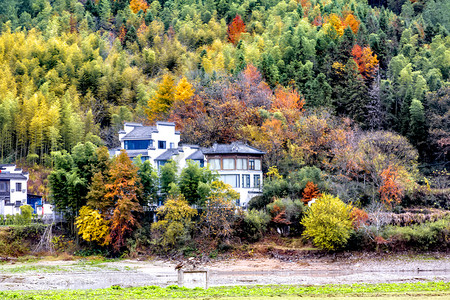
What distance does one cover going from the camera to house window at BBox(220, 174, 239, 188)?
57688mm

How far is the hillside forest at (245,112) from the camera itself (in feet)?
177

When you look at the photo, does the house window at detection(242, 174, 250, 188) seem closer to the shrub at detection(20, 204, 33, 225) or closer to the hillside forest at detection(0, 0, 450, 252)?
the hillside forest at detection(0, 0, 450, 252)

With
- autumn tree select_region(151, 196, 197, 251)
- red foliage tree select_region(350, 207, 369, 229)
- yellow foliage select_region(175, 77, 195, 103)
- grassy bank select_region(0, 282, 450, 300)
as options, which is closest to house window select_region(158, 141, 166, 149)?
autumn tree select_region(151, 196, 197, 251)

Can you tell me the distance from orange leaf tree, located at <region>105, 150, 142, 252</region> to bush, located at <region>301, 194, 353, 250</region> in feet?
51.7

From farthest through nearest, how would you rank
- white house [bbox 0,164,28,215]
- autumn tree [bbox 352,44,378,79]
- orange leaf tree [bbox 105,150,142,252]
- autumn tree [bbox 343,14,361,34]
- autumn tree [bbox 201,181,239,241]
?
autumn tree [bbox 343,14,361,34] → autumn tree [bbox 352,44,378,79] → white house [bbox 0,164,28,215] → orange leaf tree [bbox 105,150,142,252] → autumn tree [bbox 201,181,239,241]

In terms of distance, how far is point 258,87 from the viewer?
7494cm

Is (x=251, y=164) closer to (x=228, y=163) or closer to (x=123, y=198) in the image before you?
(x=228, y=163)

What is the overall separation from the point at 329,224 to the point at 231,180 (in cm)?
1256

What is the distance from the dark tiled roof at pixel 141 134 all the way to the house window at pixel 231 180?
1079 centimetres

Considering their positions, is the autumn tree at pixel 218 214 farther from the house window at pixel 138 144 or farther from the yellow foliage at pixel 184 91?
the yellow foliage at pixel 184 91

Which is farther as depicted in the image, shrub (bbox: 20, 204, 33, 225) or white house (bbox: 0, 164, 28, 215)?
white house (bbox: 0, 164, 28, 215)

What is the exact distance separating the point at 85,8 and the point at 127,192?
97.5 m

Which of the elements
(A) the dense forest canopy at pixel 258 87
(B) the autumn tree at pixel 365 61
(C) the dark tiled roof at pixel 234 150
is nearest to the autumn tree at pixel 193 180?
(C) the dark tiled roof at pixel 234 150

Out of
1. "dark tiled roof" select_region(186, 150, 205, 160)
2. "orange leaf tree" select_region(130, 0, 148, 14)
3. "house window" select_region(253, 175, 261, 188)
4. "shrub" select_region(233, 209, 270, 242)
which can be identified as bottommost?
"shrub" select_region(233, 209, 270, 242)
